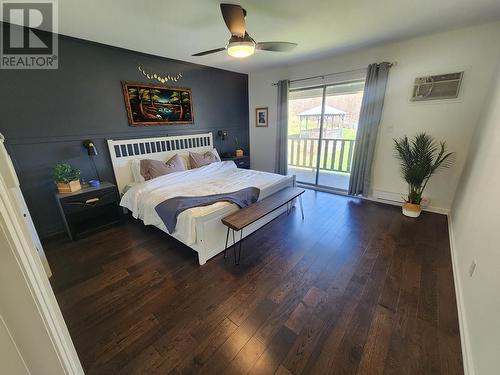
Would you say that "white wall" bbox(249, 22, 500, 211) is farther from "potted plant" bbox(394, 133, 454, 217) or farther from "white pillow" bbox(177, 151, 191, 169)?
"white pillow" bbox(177, 151, 191, 169)

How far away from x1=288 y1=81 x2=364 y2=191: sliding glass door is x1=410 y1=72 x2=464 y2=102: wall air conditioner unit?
821 millimetres

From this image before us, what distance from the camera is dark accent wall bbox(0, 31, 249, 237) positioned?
7.69 feet

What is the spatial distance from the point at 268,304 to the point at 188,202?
4.22ft

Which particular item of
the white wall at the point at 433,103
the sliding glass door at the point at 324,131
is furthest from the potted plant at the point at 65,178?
the white wall at the point at 433,103

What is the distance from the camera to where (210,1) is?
6.23 ft

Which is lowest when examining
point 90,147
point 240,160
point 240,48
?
point 240,160

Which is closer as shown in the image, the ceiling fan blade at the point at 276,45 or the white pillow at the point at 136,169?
the ceiling fan blade at the point at 276,45

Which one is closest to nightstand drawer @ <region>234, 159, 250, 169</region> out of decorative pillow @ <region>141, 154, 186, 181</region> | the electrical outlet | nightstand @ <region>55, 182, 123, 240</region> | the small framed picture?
the small framed picture

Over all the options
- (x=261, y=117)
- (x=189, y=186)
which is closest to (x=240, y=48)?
(x=189, y=186)

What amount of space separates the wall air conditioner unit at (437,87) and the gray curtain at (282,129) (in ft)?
7.08

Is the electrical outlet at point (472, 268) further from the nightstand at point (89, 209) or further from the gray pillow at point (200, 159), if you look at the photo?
the nightstand at point (89, 209)

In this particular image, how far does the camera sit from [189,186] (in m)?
2.90

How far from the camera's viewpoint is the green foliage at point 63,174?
2.49m

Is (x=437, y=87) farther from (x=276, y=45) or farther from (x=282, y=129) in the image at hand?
(x=282, y=129)
